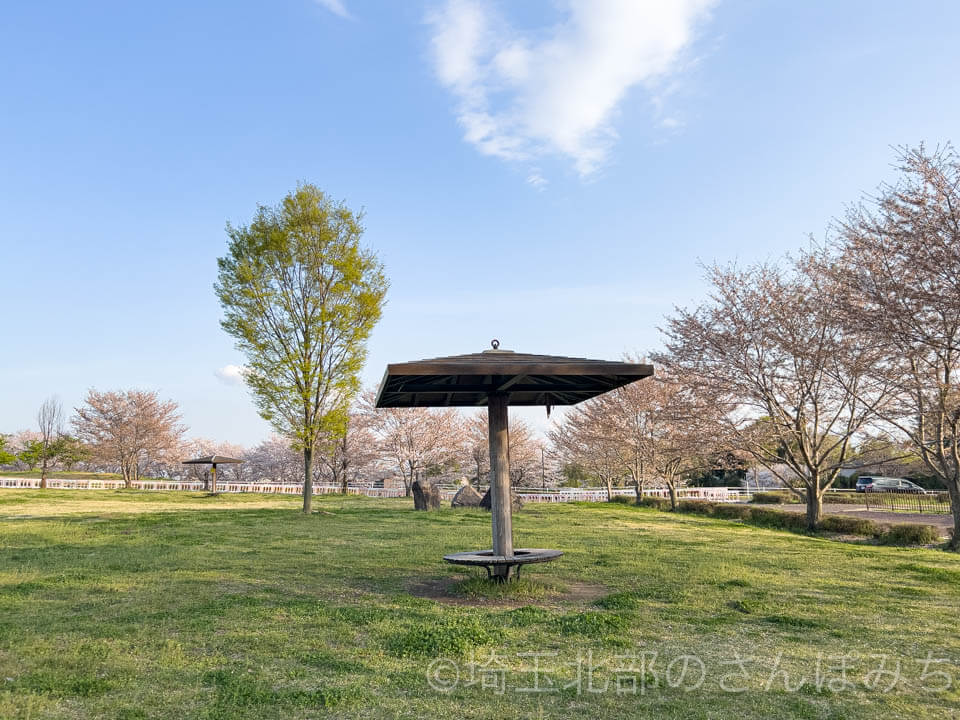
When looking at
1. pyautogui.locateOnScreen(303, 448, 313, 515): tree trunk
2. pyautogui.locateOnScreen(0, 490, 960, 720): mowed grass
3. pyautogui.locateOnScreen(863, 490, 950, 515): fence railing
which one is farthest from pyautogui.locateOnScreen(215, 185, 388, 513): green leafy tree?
pyautogui.locateOnScreen(863, 490, 950, 515): fence railing

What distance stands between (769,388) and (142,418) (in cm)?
4449

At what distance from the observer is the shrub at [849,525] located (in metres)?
15.8

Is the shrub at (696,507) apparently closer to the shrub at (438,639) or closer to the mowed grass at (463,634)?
the mowed grass at (463,634)

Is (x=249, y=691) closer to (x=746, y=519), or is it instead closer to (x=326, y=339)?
(x=326, y=339)

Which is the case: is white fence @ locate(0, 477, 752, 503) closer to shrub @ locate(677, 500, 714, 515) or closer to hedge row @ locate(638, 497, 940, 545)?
shrub @ locate(677, 500, 714, 515)

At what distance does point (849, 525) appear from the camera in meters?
16.5

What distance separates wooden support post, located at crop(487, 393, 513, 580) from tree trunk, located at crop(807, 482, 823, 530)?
45.5 feet

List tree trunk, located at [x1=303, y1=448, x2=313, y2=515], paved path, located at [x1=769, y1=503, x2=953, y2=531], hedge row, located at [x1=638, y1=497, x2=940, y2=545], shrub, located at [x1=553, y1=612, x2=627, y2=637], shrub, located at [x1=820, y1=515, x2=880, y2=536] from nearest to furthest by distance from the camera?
shrub, located at [x1=553, y1=612, x2=627, y2=637]
hedge row, located at [x1=638, y1=497, x2=940, y2=545]
shrub, located at [x1=820, y1=515, x2=880, y2=536]
paved path, located at [x1=769, y1=503, x2=953, y2=531]
tree trunk, located at [x1=303, y1=448, x2=313, y2=515]

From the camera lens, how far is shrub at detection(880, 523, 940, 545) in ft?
46.4

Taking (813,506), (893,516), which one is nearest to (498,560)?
(813,506)

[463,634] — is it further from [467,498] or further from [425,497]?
[467,498]

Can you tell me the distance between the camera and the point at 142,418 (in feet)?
153

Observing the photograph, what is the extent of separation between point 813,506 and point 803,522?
23.5 inches

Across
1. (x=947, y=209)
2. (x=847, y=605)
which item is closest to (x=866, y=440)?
(x=947, y=209)
